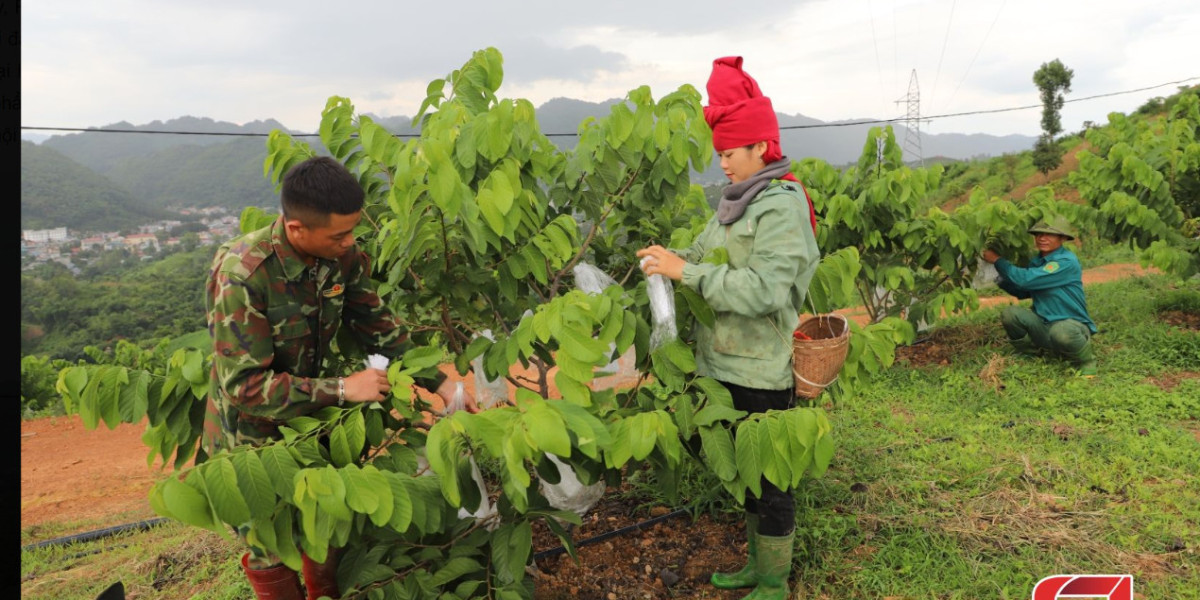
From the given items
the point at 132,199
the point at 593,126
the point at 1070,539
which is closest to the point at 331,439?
the point at 593,126

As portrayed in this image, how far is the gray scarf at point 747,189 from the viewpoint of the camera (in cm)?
237

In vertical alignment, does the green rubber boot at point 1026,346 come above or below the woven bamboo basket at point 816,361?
below

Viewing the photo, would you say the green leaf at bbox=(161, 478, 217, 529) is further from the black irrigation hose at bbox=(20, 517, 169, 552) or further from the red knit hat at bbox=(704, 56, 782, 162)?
the black irrigation hose at bbox=(20, 517, 169, 552)

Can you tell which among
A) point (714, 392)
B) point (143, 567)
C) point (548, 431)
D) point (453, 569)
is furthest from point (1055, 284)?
point (143, 567)

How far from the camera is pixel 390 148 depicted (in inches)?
103

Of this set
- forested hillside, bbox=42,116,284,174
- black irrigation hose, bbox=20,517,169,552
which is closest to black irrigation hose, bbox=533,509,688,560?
black irrigation hose, bbox=20,517,169,552

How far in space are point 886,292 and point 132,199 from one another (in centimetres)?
6116

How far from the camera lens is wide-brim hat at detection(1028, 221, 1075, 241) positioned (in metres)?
5.73

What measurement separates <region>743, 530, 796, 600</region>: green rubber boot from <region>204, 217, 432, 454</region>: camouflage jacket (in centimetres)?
170

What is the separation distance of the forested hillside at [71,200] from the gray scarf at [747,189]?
5726 centimetres

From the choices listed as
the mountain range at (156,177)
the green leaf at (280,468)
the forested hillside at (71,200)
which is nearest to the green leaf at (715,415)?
the green leaf at (280,468)

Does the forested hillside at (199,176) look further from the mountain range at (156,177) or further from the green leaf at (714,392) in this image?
the green leaf at (714,392)

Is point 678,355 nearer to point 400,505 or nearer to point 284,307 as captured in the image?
point 400,505

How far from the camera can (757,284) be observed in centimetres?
221
